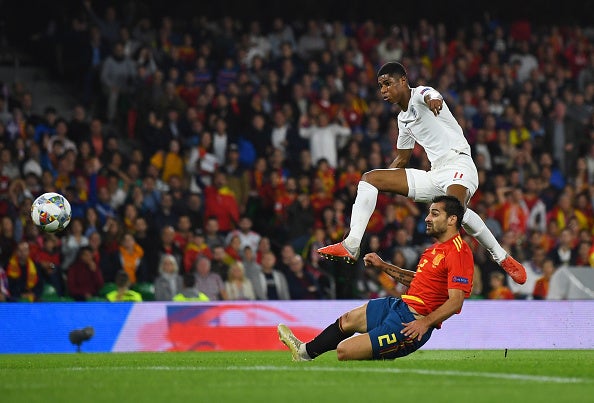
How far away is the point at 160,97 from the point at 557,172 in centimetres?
734

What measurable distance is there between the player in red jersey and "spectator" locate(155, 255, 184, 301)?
6.77m

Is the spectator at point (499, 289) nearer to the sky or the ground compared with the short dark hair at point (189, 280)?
nearer to the ground

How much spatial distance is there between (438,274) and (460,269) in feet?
0.84

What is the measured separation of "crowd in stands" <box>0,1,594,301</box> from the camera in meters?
16.6

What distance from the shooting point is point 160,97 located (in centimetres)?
1958

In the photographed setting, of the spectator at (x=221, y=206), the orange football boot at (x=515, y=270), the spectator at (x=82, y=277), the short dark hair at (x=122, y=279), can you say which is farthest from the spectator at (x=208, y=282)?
the orange football boot at (x=515, y=270)

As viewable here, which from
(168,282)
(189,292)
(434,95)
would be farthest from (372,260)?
(168,282)

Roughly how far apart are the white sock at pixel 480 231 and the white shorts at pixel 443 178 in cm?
41

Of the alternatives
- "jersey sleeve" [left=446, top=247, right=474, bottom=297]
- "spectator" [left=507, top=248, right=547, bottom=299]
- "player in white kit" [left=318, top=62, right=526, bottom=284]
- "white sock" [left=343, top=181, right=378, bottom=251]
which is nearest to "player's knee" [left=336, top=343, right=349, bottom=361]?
"jersey sleeve" [left=446, top=247, right=474, bottom=297]

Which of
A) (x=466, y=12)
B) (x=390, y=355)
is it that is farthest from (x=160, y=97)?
(x=390, y=355)

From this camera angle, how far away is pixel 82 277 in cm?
1582

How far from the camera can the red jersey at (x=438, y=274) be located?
9164mm

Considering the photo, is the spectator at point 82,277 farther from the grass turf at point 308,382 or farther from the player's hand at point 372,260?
the player's hand at point 372,260

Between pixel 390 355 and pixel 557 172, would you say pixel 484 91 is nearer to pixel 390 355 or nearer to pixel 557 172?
pixel 557 172
